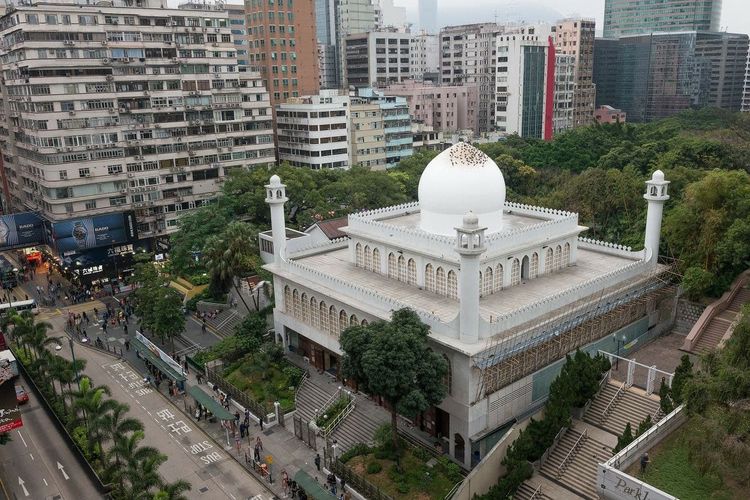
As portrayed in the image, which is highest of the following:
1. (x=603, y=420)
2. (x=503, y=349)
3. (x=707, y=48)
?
(x=707, y=48)

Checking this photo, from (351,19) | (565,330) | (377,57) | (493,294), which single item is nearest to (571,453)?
(565,330)

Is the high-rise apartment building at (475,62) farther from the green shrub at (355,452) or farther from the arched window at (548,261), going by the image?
the green shrub at (355,452)

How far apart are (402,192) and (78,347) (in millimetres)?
39278

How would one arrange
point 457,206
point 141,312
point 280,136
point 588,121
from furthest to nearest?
1. point 588,121
2. point 280,136
3. point 141,312
4. point 457,206

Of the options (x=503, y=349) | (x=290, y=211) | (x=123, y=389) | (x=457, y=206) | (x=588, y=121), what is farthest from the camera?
(x=588, y=121)

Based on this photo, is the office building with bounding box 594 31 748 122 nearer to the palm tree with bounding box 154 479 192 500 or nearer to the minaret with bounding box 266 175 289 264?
the minaret with bounding box 266 175 289 264

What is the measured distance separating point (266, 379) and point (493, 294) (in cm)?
1718

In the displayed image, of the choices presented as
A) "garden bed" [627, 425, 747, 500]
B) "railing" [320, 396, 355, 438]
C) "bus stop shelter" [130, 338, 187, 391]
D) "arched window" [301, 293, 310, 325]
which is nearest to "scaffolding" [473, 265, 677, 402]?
"garden bed" [627, 425, 747, 500]

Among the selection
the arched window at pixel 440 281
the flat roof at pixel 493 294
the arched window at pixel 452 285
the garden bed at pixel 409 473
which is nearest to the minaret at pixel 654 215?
the flat roof at pixel 493 294

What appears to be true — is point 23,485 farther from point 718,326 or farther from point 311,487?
point 718,326

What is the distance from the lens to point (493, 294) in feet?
131

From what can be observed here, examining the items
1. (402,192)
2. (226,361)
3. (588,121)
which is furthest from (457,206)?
(588,121)

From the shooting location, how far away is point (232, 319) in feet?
185

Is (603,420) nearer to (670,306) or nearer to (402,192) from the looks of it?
(670,306)
